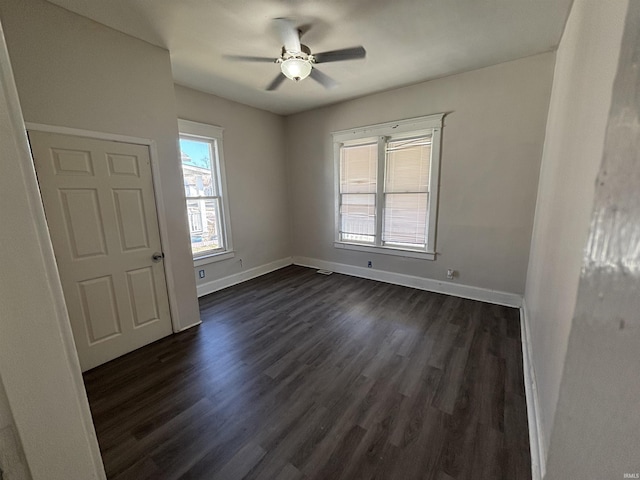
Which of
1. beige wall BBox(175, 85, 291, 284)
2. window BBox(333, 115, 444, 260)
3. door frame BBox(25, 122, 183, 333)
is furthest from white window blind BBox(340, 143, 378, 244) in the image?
door frame BBox(25, 122, 183, 333)

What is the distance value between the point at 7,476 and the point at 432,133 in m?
4.07

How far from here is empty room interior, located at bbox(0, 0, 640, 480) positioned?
426mm

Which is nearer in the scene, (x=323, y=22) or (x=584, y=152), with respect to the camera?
(x=584, y=152)

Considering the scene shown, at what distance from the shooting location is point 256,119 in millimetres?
4285

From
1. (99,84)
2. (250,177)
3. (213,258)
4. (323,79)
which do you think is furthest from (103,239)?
(323,79)

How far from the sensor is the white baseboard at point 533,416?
127 centimetres

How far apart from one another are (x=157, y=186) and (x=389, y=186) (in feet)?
10.00

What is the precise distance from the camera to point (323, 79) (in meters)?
3.00

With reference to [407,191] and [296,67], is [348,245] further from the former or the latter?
[296,67]

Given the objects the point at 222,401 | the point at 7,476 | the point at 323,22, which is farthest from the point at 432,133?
the point at 7,476

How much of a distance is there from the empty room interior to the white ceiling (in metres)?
0.02

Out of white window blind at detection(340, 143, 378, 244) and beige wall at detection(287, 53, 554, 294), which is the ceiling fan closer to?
beige wall at detection(287, 53, 554, 294)

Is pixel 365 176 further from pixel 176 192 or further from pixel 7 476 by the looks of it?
pixel 7 476

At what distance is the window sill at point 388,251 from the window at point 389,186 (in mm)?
13
